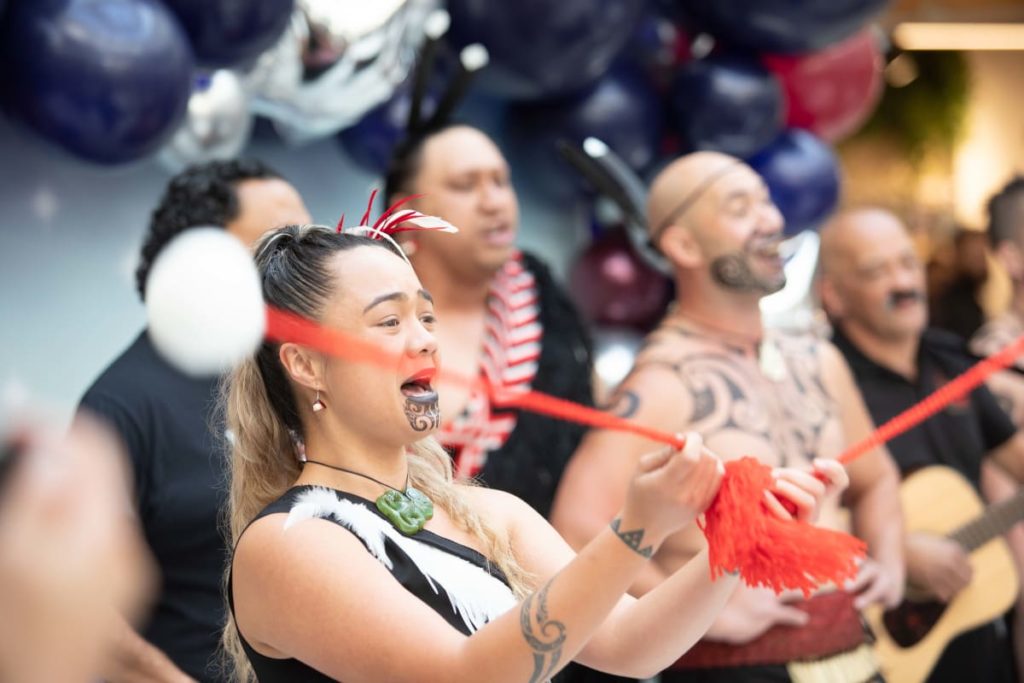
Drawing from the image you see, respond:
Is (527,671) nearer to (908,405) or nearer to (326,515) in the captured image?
(326,515)

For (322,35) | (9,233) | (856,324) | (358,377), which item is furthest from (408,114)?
(358,377)

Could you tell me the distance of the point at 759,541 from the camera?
141cm

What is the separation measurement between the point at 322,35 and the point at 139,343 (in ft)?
3.02

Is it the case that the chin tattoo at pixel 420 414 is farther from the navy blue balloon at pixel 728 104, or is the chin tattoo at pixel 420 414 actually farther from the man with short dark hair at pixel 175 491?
the navy blue balloon at pixel 728 104

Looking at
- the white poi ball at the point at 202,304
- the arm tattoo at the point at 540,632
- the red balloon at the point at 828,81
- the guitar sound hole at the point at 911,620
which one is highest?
the white poi ball at the point at 202,304

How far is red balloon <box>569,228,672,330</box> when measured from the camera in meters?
3.90

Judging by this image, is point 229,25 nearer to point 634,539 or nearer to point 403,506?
point 403,506

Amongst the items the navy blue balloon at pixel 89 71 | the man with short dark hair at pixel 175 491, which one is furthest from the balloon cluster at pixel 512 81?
the man with short dark hair at pixel 175 491

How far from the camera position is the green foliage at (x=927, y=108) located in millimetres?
8211

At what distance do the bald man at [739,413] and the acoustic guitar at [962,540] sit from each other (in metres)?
0.40

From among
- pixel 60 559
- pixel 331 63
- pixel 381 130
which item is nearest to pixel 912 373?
pixel 381 130

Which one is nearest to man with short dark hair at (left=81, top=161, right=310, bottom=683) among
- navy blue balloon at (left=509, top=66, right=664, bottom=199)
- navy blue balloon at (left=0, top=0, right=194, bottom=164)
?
navy blue balloon at (left=0, top=0, right=194, bottom=164)

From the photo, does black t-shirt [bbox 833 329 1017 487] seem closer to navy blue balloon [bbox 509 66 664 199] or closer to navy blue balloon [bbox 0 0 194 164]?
navy blue balloon [bbox 509 66 664 199]

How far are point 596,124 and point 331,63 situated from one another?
37.5 inches
